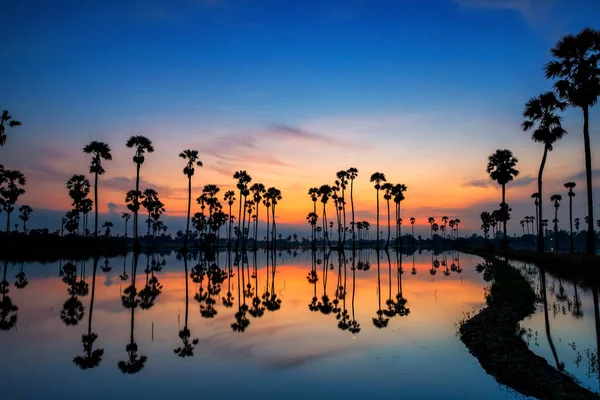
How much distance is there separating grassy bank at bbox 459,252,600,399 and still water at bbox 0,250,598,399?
0.40m

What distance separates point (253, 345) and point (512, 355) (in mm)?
7540

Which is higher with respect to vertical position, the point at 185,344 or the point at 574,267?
the point at 574,267

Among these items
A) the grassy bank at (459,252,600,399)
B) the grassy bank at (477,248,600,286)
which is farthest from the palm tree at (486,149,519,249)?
the grassy bank at (459,252,600,399)

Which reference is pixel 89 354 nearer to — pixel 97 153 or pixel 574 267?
pixel 574 267

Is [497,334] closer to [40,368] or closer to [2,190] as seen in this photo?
[40,368]

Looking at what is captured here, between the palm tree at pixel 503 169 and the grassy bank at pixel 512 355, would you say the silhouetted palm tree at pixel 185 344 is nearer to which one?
the grassy bank at pixel 512 355

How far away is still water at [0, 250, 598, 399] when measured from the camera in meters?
9.70

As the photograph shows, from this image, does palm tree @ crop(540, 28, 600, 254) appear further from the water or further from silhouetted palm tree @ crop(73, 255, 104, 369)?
silhouetted palm tree @ crop(73, 255, 104, 369)

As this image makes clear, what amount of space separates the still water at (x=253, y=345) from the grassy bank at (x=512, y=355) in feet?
1.32

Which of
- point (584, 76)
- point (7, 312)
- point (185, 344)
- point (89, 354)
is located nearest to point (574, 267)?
point (584, 76)

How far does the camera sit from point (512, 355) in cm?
1115

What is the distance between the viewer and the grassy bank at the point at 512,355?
8846 millimetres

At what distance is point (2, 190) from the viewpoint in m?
77.5

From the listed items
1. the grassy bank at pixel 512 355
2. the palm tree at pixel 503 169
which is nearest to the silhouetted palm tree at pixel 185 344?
the grassy bank at pixel 512 355
